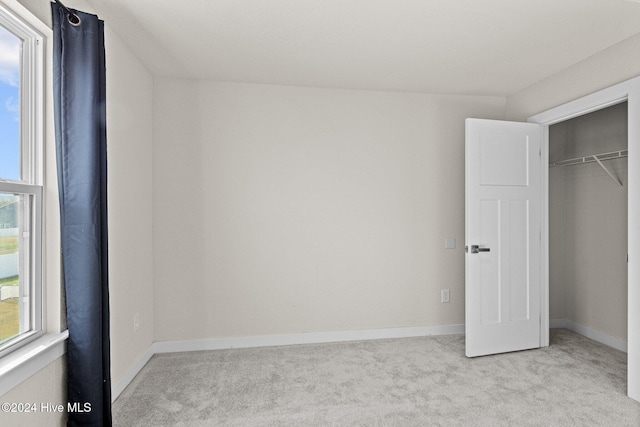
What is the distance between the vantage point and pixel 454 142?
390 centimetres

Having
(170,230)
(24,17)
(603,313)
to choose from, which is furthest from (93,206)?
(603,313)

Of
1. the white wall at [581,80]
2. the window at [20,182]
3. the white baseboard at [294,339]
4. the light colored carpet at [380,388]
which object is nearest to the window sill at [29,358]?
the window at [20,182]

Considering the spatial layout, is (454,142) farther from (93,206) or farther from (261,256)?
(93,206)

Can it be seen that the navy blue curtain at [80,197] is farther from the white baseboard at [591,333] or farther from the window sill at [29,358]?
the white baseboard at [591,333]

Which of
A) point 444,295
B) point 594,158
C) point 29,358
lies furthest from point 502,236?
point 29,358

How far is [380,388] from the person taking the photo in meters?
2.66

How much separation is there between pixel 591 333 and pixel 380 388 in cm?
251

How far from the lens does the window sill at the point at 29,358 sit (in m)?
1.54

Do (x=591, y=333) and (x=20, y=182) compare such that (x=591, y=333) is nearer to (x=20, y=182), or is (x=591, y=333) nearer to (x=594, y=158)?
(x=594, y=158)

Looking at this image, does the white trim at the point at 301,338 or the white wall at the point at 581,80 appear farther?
the white trim at the point at 301,338

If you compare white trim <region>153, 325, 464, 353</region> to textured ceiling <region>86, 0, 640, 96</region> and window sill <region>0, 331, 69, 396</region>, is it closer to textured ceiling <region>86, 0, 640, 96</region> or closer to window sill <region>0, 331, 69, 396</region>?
window sill <region>0, 331, 69, 396</region>

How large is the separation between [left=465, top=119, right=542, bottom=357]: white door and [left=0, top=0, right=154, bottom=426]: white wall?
2.74 meters

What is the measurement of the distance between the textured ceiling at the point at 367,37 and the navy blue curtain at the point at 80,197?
0.49 metres

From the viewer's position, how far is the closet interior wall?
3502 millimetres
